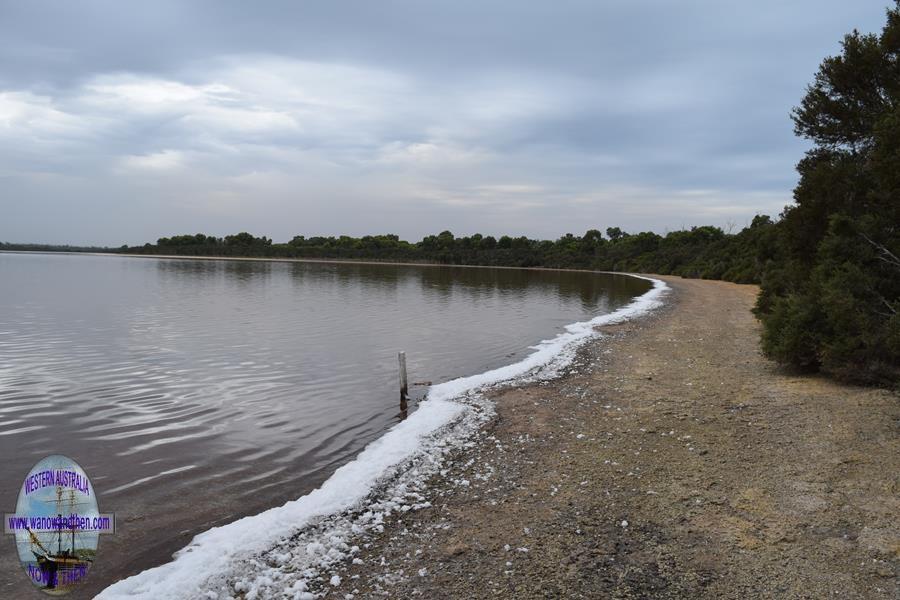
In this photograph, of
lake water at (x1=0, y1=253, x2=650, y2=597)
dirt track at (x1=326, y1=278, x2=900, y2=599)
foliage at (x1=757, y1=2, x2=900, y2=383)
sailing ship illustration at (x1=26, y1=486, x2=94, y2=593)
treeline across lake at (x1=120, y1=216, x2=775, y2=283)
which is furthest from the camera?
treeline across lake at (x1=120, y1=216, x2=775, y2=283)

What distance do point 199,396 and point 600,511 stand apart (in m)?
10.2

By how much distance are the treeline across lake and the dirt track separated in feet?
137

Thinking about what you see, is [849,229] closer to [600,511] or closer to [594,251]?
[600,511]

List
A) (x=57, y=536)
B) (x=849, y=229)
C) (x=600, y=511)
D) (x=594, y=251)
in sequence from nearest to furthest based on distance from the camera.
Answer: (x=57, y=536)
(x=600, y=511)
(x=849, y=229)
(x=594, y=251)

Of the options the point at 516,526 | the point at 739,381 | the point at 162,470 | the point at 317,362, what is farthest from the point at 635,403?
the point at 317,362

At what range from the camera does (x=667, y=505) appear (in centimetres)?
655

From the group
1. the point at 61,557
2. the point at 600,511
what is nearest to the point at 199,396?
the point at 61,557

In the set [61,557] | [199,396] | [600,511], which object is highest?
[600,511]

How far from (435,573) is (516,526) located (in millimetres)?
1270

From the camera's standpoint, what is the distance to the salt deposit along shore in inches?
201

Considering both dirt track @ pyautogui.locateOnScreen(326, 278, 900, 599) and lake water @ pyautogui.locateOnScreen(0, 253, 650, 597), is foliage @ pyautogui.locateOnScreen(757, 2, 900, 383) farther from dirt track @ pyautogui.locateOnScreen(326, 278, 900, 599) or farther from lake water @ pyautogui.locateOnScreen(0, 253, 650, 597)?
lake water @ pyautogui.locateOnScreen(0, 253, 650, 597)

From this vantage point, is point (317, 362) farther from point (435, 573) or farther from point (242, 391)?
point (435, 573)

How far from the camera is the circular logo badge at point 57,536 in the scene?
5414mm

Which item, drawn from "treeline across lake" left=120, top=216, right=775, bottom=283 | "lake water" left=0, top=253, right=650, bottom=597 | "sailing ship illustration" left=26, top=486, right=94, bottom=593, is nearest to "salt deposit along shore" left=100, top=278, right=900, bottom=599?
"sailing ship illustration" left=26, top=486, right=94, bottom=593
